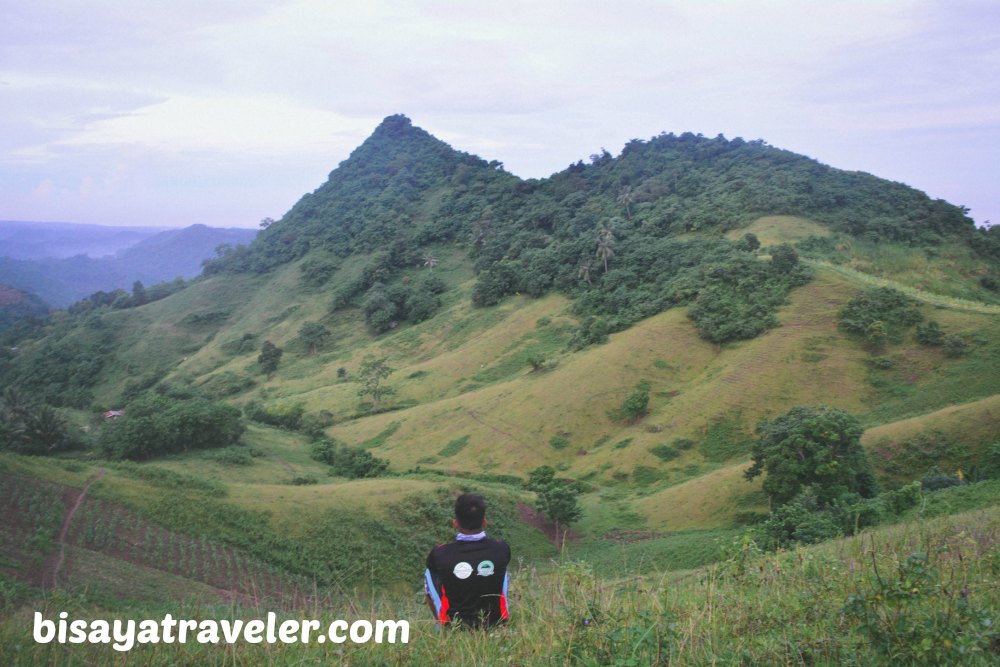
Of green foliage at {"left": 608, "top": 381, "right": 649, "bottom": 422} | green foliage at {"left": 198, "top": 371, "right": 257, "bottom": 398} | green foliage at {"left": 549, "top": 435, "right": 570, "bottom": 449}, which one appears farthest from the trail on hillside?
green foliage at {"left": 198, "top": 371, "right": 257, "bottom": 398}

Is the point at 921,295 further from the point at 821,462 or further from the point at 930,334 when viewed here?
the point at 821,462

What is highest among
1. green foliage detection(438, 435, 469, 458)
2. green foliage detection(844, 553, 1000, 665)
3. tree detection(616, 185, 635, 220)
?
tree detection(616, 185, 635, 220)

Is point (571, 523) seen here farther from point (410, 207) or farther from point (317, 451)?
point (410, 207)

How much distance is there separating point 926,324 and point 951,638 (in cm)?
3694

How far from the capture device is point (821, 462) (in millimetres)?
20812

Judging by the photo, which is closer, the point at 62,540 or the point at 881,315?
the point at 62,540

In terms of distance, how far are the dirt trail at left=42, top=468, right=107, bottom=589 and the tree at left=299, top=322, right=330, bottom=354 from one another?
49.2 m

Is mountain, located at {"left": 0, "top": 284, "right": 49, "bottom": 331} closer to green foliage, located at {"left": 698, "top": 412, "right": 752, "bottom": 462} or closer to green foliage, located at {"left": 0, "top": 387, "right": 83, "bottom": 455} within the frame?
green foliage, located at {"left": 0, "top": 387, "right": 83, "bottom": 455}

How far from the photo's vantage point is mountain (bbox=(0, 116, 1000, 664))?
16.5ft

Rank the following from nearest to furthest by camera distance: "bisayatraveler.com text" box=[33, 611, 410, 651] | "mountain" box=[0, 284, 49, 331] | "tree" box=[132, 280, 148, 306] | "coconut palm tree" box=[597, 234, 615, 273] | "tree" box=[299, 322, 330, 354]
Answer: "bisayatraveler.com text" box=[33, 611, 410, 651] → "coconut palm tree" box=[597, 234, 615, 273] → "tree" box=[299, 322, 330, 354] → "tree" box=[132, 280, 148, 306] → "mountain" box=[0, 284, 49, 331]

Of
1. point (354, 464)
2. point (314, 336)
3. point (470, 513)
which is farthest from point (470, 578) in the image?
point (314, 336)

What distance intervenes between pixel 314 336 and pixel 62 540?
55.0m

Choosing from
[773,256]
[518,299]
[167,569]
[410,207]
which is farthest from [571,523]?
[410,207]

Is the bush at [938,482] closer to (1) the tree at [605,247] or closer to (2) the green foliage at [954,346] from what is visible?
(2) the green foliage at [954,346]
